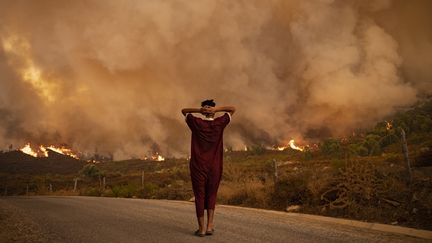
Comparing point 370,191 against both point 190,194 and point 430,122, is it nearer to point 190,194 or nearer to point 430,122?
point 190,194

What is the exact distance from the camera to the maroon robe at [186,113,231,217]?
6234 mm

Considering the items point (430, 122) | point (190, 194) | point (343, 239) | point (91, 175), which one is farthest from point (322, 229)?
point (430, 122)

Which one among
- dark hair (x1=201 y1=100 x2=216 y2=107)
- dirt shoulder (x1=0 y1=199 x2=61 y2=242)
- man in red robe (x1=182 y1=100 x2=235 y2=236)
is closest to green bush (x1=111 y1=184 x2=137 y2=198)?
dirt shoulder (x1=0 y1=199 x2=61 y2=242)

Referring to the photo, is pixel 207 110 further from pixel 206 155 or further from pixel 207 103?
pixel 206 155

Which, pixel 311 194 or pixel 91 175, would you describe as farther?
pixel 91 175

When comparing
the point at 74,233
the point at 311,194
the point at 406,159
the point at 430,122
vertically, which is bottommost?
the point at 74,233

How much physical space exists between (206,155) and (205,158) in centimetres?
6

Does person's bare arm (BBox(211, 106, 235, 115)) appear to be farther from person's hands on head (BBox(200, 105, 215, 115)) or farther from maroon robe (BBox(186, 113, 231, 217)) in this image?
maroon robe (BBox(186, 113, 231, 217))

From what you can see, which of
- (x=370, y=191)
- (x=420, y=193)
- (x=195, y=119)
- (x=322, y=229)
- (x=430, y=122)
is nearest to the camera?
(x=195, y=119)

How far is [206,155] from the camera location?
6.27 metres

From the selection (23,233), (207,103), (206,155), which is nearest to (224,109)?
(207,103)

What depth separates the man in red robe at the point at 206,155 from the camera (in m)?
6.23

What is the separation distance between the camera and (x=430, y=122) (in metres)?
152

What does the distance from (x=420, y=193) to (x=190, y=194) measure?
43.6 ft
